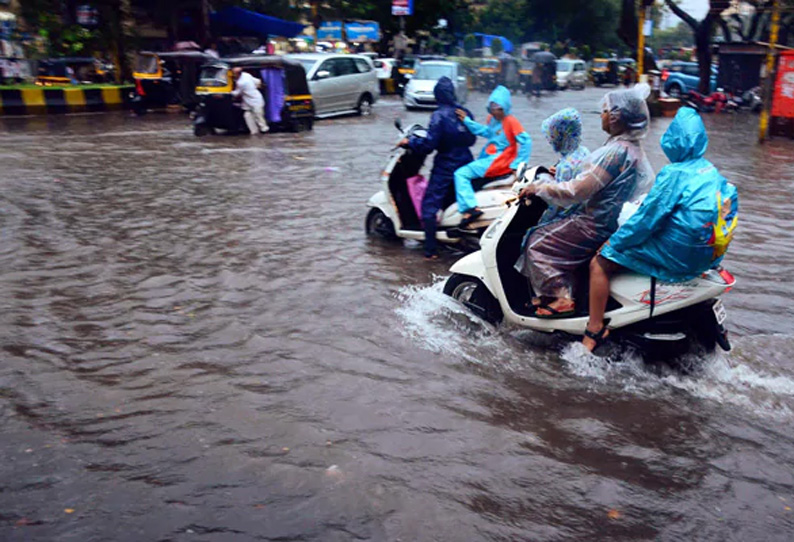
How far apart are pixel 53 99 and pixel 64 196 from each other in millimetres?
12980

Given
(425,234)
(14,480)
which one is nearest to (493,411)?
(14,480)

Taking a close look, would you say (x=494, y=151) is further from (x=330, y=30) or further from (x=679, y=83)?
(x=330, y=30)

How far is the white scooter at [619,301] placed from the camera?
14.2 ft

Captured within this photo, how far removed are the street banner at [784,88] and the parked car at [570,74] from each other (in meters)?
26.7

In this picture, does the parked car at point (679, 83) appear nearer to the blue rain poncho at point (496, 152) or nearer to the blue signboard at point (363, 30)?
the blue signboard at point (363, 30)

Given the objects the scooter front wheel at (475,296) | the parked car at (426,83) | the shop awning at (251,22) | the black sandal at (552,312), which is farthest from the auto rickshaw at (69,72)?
the black sandal at (552,312)

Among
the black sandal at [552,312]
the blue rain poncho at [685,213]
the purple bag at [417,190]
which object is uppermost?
the blue rain poncho at [685,213]

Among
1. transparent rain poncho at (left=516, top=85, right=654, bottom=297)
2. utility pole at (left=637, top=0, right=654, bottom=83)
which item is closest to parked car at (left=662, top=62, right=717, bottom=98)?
utility pole at (left=637, top=0, right=654, bottom=83)

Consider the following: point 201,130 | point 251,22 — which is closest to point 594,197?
point 201,130

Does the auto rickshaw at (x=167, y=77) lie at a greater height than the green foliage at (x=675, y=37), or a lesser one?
lesser

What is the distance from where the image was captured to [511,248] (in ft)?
17.0

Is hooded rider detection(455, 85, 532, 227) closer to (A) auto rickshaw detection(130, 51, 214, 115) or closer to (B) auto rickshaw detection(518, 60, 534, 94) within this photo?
(A) auto rickshaw detection(130, 51, 214, 115)

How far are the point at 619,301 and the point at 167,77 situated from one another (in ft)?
70.1

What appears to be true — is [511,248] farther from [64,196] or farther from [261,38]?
[261,38]
